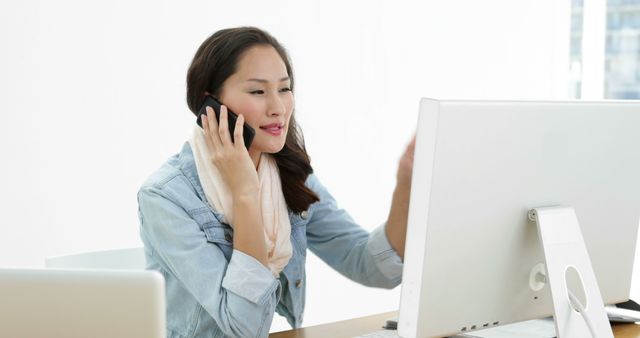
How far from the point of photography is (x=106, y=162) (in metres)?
3.50

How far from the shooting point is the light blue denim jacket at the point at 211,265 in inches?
78.4

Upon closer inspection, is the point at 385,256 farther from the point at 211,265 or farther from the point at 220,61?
the point at 220,61

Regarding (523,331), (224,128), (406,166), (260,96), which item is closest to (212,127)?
(224,128)

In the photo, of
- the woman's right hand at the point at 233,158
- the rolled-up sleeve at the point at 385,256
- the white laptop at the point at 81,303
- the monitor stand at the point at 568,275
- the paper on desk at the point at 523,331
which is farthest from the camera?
the rolled-up sleeve at the point at 385,256

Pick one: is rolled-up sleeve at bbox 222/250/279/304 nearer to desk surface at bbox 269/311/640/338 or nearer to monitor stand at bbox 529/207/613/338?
desk surface at bbox 269/311/640/338

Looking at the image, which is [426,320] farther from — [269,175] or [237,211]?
[269,175]

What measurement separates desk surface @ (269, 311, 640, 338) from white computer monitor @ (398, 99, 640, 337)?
0.29 m

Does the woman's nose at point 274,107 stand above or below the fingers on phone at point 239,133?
above

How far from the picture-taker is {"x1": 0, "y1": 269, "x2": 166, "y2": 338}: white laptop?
4.33 ft

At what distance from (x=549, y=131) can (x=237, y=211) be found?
29.6 inches

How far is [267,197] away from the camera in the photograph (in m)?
2.29

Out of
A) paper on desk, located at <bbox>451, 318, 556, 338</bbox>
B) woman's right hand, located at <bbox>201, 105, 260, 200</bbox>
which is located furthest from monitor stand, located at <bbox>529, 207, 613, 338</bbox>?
woman's right hand, located at <bbox>201, 105, 260, 200</bbox>

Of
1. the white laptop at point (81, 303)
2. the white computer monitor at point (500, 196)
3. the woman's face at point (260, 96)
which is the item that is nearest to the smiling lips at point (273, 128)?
the woman's face at point (260, 96)

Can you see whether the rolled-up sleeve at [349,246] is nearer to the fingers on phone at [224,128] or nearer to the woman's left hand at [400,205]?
the woman's left hand at [400,205]
